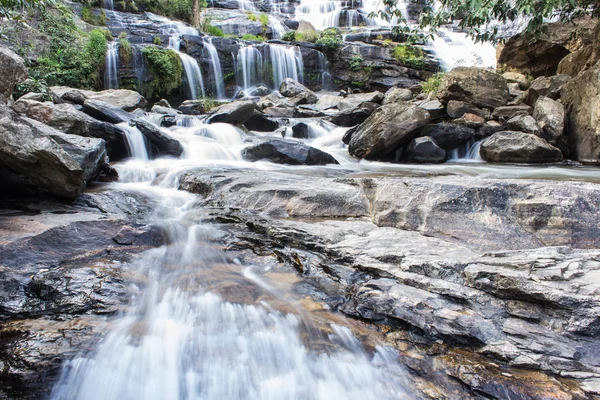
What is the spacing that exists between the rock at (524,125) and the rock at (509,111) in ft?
2.12

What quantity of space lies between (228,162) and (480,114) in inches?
270

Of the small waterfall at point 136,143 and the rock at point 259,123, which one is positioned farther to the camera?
the rock at point 259,123

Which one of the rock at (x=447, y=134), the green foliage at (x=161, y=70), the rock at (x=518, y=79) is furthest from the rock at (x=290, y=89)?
the rock at (x=447, y=134)

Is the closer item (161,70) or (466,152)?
(466,152)

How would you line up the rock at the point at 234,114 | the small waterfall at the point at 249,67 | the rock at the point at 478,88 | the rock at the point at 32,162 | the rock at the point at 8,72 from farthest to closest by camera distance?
the small waterfall at the point at 249,67 < the rock at the point at 234,114 < the rock at the point at 478,88 < the rock at the point at 8,72 < the rock at the point at 32,162

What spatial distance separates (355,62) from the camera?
20.8 meters

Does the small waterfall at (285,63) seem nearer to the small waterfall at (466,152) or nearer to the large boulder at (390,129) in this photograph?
the large boulder at (390,129)

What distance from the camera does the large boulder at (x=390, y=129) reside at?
318 inches

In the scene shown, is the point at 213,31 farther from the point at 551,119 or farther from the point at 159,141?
the point at 551,119

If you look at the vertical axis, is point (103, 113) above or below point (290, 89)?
below

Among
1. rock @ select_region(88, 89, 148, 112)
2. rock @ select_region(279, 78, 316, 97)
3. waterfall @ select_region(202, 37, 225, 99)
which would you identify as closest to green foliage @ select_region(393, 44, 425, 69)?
rock @ select_region(279, 78, 316, 97)

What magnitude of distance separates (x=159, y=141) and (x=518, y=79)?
1238 centimetres

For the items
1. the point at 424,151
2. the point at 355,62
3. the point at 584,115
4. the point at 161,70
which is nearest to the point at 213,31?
the point at 161,70

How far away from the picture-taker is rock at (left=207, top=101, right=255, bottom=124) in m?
10.7
